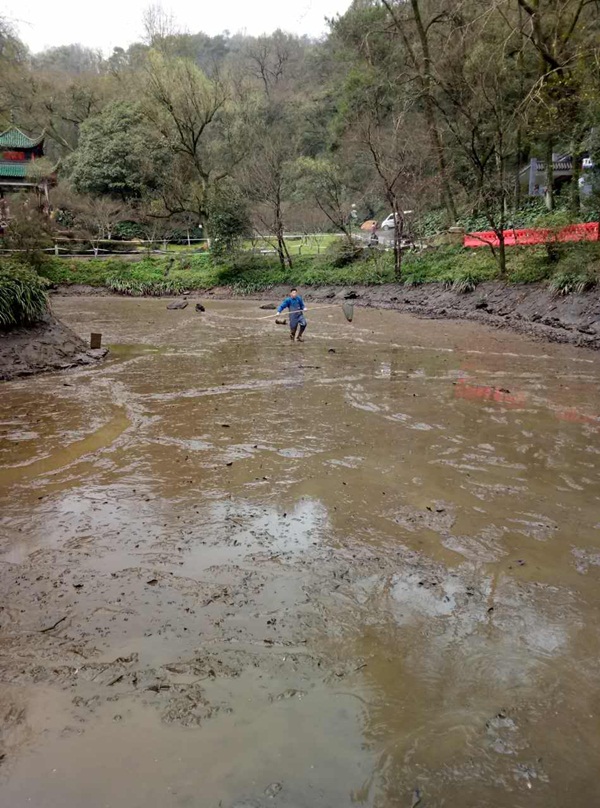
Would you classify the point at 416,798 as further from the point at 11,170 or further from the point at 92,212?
the point at 11,170

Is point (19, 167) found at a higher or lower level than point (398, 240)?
higher

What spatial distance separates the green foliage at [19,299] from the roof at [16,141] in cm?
2750

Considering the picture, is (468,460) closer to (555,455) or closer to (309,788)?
(555,455)

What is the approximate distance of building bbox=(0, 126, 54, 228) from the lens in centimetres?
3388

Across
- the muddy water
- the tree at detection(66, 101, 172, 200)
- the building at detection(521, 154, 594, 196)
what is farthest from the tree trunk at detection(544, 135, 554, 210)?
the tree at detection(66, 101, 172, 200)

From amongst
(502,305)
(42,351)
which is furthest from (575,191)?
(42,351)

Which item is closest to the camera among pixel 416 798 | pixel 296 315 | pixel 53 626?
pixel 416 798

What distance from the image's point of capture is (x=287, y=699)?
3098mm

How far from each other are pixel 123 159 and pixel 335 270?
1705 cm

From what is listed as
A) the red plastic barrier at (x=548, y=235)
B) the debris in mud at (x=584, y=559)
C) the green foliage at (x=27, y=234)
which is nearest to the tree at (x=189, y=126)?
the green foliage at (x=27, y=234)

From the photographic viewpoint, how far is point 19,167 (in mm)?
34719

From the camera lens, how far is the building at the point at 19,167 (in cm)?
3388

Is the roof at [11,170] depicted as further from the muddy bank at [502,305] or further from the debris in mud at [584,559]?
the debris in mud at [584,559]

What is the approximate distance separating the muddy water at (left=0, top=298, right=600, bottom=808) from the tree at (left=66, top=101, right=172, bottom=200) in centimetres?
3004
